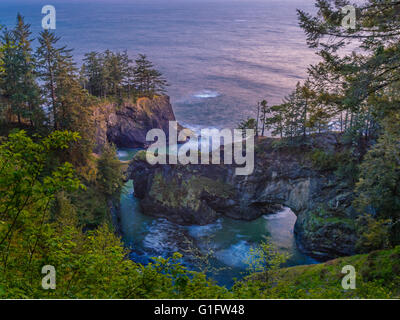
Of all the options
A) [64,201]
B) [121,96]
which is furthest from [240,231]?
[121,96]

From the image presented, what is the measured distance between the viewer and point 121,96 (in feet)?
211

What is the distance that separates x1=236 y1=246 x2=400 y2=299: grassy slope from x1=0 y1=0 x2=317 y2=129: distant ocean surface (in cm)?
4731

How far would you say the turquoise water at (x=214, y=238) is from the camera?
34.1 m

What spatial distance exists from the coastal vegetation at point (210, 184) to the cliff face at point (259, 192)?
284 mm

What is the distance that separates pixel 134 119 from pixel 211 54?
55.1 m

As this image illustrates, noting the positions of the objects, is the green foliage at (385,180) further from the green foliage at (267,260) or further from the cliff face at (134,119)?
the cliff face at (134,119)

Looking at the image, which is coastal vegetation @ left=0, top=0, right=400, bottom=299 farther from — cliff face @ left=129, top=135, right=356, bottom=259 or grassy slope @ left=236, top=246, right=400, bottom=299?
cliff face @ left=129, top=135, right=356, bottom=259

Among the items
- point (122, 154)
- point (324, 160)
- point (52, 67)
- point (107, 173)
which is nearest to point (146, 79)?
point (122, 154)

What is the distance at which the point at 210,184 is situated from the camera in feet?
134

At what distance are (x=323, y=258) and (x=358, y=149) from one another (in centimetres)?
1179

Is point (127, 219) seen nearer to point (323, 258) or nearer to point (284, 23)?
point (323, 258)

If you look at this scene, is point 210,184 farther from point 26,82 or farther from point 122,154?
point 122,154

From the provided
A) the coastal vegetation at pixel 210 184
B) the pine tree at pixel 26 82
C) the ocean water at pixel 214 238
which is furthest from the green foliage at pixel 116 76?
the ocean water at pixel 214 238
